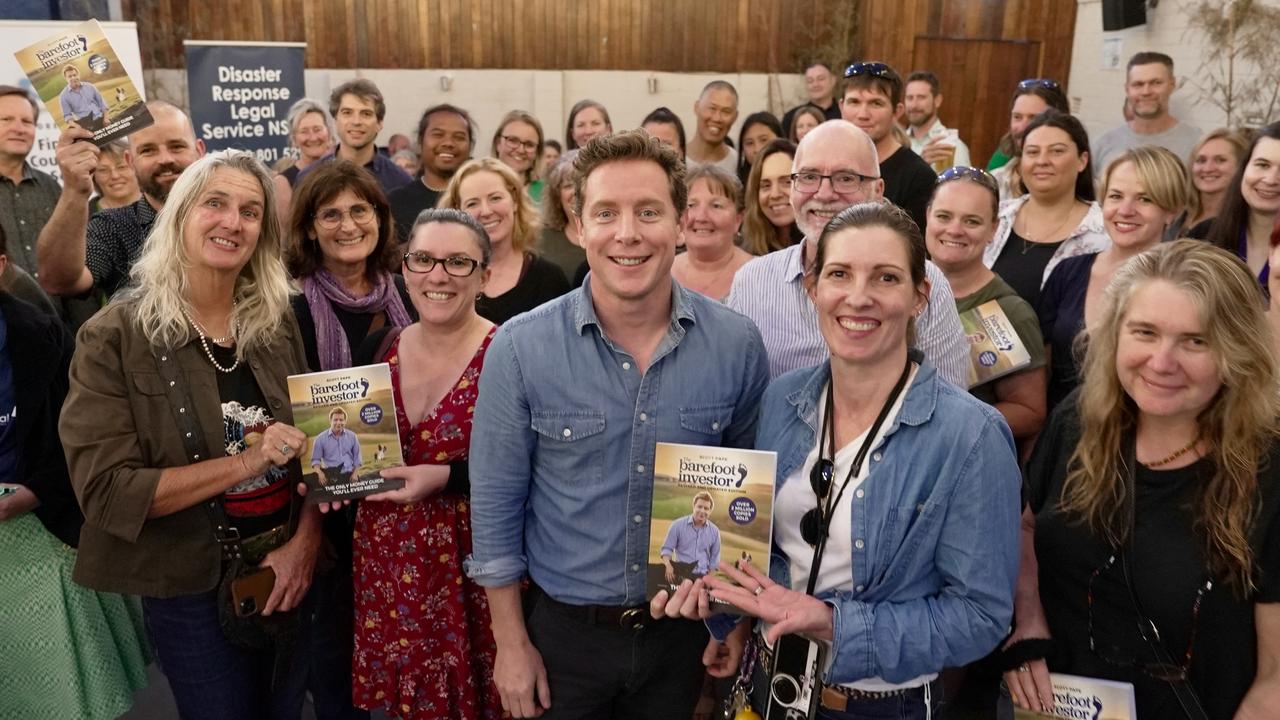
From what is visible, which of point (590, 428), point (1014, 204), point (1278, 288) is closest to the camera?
point (590, 428)

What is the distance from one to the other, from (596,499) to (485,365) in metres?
0.38

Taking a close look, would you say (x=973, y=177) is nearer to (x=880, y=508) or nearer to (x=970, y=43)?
(x=880, y=508)

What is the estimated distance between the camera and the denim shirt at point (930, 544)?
169 cm

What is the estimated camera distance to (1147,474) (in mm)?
1871

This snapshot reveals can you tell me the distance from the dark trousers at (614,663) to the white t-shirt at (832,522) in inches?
14.9

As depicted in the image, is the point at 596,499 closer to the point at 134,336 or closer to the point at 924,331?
the point at 924,331

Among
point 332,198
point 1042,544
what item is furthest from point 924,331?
point 332,198

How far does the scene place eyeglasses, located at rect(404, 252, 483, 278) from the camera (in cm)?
244

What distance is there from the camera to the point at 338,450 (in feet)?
7.33

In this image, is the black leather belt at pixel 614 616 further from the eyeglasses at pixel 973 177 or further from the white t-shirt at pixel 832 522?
the eyeglasses at pixel 973 177

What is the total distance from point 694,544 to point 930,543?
449mm

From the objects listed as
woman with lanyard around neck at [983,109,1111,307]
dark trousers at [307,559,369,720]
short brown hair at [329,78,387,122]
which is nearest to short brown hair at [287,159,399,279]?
dark trousers at [307,559,369,720]

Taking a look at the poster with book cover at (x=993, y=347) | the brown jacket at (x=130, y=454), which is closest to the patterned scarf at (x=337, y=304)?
the brown jacket at (x=130, y=454)

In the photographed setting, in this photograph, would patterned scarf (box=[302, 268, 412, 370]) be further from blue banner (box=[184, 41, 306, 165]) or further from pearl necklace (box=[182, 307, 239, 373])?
blue banner (box=[184, 41, 306, 165])
